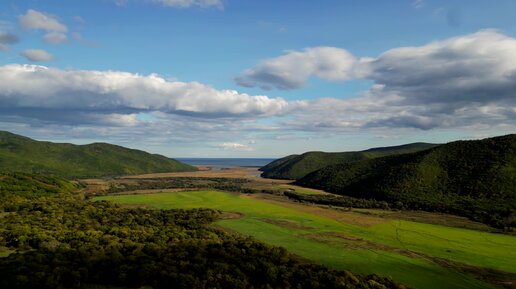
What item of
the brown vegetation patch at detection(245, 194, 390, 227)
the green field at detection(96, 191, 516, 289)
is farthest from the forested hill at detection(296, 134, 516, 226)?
the brown vegetation patch at detection(245, 194, 390, 227)

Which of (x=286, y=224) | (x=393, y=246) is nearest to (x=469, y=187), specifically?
(x=393, y=246)

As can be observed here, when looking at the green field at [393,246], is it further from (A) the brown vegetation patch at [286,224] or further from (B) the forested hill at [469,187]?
(B) the forested hill at [469,187]

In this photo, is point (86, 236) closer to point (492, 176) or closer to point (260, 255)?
point (260, 255)

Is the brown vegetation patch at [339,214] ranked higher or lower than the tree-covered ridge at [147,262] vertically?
higher

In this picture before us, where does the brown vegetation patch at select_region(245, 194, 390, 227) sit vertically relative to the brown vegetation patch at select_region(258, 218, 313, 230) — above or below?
above

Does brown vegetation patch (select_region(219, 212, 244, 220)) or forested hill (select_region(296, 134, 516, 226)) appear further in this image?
forested hill (select_region(296, 134, 516, 226))

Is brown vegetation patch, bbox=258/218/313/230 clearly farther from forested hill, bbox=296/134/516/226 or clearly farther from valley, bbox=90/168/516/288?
forested hill, bbox=296/134/516/226

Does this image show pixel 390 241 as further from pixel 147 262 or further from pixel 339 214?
pixel 147 262

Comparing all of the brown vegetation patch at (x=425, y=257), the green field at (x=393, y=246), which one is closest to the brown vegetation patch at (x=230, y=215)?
the green field at (x=393, y=246)
